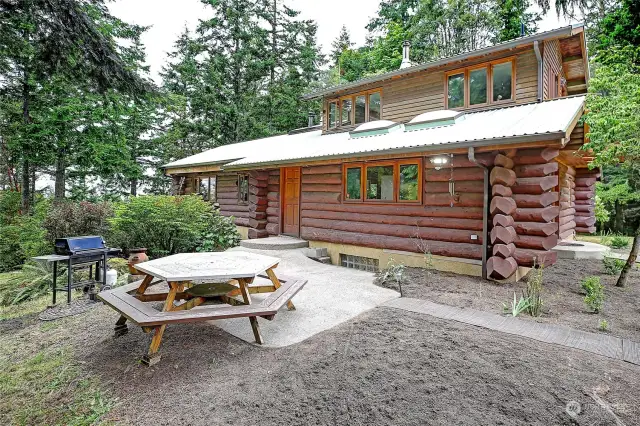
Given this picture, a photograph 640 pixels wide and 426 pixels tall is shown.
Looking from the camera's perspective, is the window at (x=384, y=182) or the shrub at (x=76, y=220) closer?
the window at (x=384, y=182)

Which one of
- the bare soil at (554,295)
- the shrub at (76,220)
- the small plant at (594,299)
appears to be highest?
the shrub at (76,220)

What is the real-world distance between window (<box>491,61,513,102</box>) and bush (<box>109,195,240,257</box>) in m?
8.64

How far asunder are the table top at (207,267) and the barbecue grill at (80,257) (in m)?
2.17

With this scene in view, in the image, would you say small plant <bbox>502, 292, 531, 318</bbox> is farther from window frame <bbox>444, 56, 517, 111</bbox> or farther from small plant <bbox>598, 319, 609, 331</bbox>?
window frame <bbox>444, 56, 517, 111</bbox>

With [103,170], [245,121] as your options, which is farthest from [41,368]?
[245,121]

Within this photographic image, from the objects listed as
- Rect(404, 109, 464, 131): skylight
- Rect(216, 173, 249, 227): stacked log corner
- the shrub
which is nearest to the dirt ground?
the shrub

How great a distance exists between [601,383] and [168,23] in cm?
3101

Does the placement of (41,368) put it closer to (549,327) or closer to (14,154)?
(549,327)

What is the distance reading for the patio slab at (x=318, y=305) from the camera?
12.7 feet

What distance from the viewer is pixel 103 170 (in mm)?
16141

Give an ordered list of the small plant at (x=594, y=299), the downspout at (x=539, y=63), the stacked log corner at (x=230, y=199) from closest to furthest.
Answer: the small plant at (x=594, y=299) → the downspout at (x=539, y=63) → the stacked log corner at (x=230, y=199)

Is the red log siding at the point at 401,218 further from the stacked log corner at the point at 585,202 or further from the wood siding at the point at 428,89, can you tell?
the stacked log corner at the point at 585,202

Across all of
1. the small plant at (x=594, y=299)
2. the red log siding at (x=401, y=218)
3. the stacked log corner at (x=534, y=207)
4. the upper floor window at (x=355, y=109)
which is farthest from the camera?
the upper floor window at (x=355, y=109)

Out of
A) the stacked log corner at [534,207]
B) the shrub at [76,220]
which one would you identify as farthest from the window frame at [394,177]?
the shrub at [76,220]
